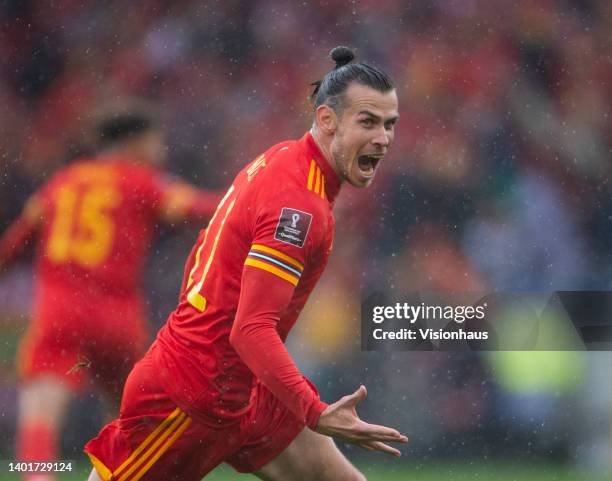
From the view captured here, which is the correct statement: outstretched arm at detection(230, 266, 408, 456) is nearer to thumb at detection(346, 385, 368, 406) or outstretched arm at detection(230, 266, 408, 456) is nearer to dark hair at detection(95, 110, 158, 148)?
thumb at detection(346, 385, 368, 406)

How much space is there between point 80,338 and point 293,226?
8.86 feet

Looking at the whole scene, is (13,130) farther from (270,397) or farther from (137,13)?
(270,397)

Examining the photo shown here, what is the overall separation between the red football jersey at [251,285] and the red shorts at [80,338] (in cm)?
221

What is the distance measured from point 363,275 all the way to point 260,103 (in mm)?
1304

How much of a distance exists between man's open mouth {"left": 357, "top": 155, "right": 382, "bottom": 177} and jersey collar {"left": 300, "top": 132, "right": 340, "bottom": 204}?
8 centimetres

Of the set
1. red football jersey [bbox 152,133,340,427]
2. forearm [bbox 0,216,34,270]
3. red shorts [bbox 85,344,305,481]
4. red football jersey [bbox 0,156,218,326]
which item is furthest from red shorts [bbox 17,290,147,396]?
red football jersey [bbox 152,133,340,427]

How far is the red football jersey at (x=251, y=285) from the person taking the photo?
9.20 feet

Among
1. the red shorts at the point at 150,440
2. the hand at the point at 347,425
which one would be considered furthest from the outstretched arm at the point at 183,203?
the hand at the point at 347,425

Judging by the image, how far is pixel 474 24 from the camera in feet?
23.5

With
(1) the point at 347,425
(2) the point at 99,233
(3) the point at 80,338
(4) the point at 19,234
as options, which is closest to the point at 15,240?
(4) the point at 19,234

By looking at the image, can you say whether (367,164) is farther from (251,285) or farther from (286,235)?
(251,285)

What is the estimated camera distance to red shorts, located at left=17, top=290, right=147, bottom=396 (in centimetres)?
523

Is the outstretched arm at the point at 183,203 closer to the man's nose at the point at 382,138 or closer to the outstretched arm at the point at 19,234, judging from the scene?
the outstretched arm at the point at 19,234

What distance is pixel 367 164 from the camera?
315 cm
